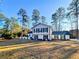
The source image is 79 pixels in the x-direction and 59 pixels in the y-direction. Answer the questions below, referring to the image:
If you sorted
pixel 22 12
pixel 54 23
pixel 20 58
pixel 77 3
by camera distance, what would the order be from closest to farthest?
1. pixel 20 58
2. pixel 77 3
3. pixel 22 12
4. pixel 54 23

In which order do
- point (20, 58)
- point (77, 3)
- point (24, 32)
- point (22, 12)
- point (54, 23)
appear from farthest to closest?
point (54, 23)
point (22, 12)
point (24, 32)
point (77, 3)
point (20, 58)

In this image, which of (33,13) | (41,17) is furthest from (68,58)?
(41,17)

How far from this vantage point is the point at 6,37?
4766 cm

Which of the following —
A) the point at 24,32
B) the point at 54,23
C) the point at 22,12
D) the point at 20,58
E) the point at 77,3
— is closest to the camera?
the point at 20,58

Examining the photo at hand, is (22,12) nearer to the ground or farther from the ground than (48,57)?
farther from the ground

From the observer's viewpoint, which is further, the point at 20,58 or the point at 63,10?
the point at 63,10

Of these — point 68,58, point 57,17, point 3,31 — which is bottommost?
point 68,58

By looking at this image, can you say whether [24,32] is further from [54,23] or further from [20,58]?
[20,58]

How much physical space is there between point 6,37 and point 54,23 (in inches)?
1217

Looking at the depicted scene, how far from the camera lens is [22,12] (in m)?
66.8

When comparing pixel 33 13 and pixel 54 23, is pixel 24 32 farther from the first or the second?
pixel 54 23

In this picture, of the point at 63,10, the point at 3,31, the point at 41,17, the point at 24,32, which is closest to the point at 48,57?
the point at 3,31

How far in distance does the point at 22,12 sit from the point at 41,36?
852 inches

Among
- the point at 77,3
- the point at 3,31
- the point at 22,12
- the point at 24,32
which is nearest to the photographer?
the point at 77,3
